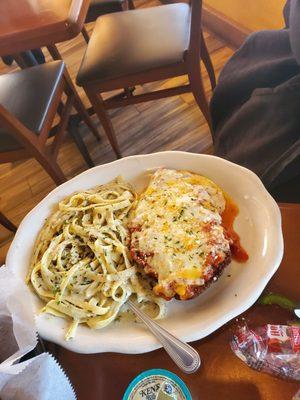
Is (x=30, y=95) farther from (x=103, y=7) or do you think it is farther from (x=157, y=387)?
(x=157, y=387)

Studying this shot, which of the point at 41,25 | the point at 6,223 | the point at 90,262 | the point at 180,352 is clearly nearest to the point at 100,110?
the point at 41,25

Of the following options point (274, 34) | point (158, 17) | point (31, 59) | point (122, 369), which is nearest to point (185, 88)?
point (158, 17)

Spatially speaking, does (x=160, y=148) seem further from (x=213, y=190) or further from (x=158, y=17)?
(x=213, y=190)

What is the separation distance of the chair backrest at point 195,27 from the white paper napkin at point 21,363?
1.17 m

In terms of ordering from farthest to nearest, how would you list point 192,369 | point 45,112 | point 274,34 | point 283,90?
point 45,112
point 274,34
point 283,90
point 192,369

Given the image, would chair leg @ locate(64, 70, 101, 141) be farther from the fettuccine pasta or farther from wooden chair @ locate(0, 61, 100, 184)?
the fettuccine pasta

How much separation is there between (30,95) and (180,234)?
3.48ft

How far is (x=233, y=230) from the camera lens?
0.86 meters

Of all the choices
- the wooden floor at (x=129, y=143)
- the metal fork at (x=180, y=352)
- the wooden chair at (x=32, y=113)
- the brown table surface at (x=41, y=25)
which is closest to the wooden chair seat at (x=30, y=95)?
the wooden chair at (x=32, y=113)

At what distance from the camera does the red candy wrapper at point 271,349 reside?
0.67m

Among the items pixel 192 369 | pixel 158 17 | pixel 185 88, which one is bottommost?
pixel 185 88

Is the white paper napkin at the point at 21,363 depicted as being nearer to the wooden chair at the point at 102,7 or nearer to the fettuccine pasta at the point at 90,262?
the fettuccine pasta at the point at 90,262

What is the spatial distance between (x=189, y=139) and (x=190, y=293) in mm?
1358

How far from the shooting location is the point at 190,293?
0.75 metres
